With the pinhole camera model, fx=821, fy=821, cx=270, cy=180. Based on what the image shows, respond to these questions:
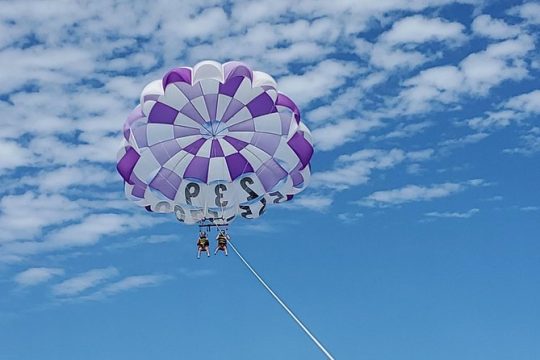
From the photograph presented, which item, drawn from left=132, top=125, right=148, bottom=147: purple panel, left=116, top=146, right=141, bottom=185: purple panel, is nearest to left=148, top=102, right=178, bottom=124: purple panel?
left=132, top=125, right=148, bottom=147: purple panel

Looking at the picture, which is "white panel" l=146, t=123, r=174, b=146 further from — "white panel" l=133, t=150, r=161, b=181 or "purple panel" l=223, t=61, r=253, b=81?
"purple panel" l=223, t=61, r=253, b=81

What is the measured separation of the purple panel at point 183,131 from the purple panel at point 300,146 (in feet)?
8.48

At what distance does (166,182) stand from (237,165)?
206cm

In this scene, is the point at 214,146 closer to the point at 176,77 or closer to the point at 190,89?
the point at 190,89

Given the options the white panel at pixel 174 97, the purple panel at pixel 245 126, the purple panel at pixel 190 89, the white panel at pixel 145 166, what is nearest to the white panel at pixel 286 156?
the purple panel at pixel 245 126

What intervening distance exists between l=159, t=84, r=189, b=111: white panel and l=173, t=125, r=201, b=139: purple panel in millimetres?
728

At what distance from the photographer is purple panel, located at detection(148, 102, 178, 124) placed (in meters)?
21.9

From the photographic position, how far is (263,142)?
2278cm

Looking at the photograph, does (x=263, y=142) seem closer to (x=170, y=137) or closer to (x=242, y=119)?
(x=242, y=119)

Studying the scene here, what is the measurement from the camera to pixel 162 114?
2198 centimetres

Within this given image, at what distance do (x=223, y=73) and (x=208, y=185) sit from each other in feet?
11.7

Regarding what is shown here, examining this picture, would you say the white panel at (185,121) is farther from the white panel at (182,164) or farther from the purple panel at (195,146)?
the white panel at (182,164)

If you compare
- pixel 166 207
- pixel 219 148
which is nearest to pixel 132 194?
pixel 166 207

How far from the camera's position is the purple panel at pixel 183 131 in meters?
22.4
